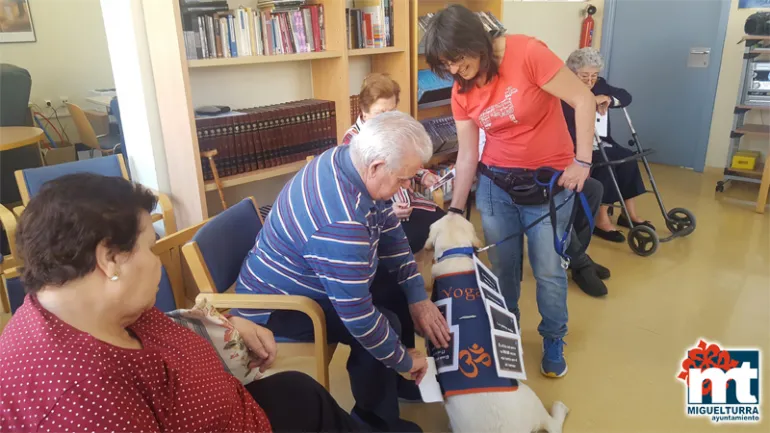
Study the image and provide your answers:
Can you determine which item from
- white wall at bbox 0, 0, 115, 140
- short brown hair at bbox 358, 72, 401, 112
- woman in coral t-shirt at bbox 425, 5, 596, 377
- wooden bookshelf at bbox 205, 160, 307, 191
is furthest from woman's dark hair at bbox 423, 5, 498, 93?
→ white wall at bbox 0, 0, 115, 140

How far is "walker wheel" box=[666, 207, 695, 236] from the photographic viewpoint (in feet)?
10.9

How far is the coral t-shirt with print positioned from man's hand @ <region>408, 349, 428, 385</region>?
30.8 inches

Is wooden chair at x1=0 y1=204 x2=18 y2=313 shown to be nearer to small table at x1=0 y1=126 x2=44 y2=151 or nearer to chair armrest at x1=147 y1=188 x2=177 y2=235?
chair armrest at x1=147 y1=188 x2=177 y2=235

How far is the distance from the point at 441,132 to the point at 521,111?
187cm

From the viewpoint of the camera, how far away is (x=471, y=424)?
1479 mm

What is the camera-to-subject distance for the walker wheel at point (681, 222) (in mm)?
3319

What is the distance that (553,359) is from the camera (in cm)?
211

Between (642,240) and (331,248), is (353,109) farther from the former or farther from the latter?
(642,240)

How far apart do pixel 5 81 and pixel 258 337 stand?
4019 mm

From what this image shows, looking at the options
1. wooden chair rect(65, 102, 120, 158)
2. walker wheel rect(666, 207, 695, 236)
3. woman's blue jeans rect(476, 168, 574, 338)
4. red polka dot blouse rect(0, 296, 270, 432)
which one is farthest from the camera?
wooden chair rect(65, 102, 120, 158)

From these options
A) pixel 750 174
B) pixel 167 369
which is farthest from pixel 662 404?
pixel 750 174

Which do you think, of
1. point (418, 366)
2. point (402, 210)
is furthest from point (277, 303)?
point (402, 210)

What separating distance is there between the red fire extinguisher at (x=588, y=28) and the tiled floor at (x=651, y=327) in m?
2.16

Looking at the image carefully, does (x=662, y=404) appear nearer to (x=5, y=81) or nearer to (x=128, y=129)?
(x=128, y=129)
